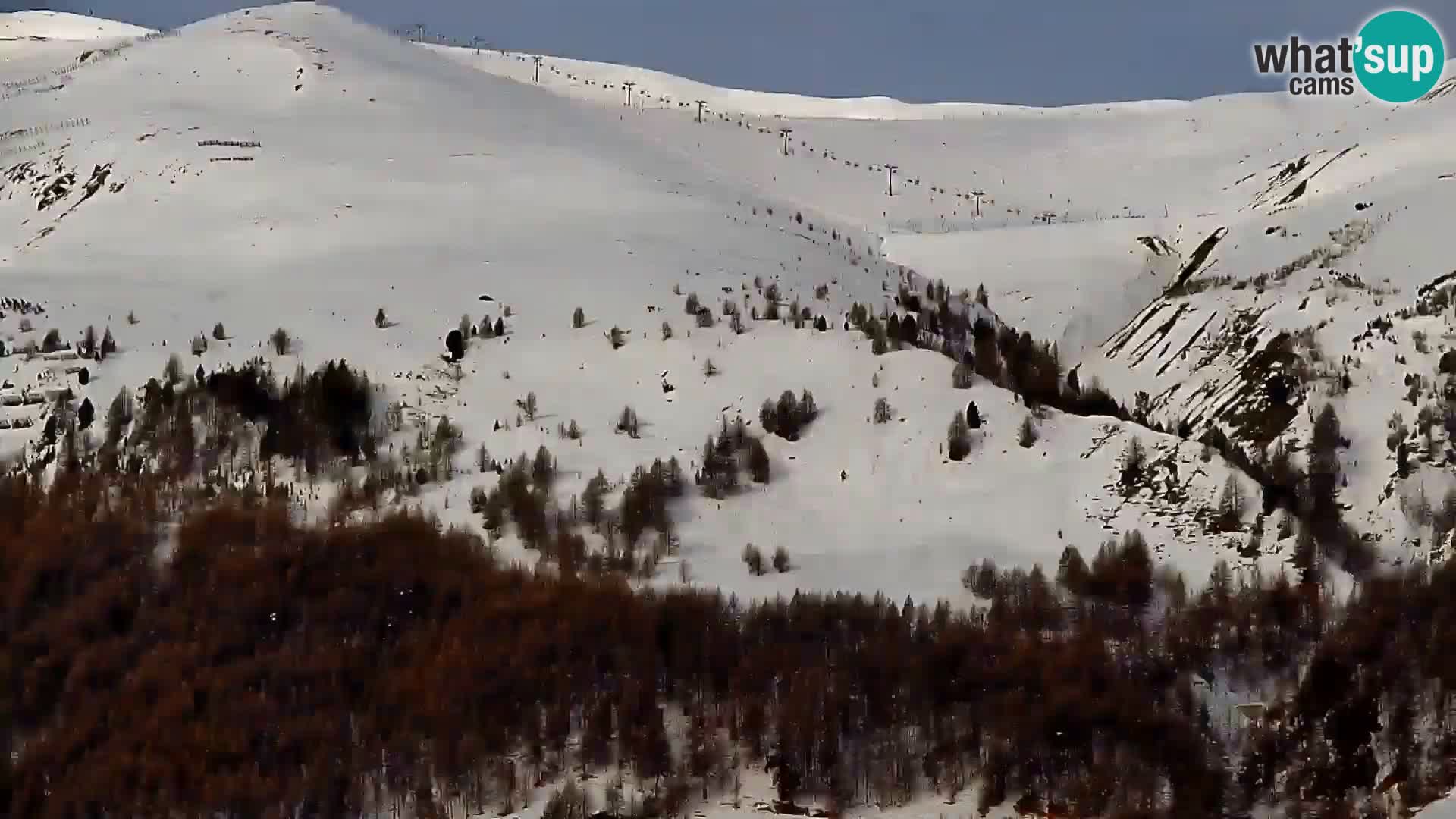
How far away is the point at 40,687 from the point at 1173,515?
26.0 ft

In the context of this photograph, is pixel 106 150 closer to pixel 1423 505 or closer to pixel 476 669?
pixel 476 669

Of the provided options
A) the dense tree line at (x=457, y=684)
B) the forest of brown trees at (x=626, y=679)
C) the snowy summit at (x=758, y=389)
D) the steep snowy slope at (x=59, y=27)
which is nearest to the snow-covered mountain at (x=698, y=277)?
the snowy summit at (x=758, y=389)

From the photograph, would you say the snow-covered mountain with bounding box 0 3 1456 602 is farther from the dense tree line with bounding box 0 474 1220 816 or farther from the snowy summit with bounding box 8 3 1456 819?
the dense tree line with bounding box 0 474 1220 816

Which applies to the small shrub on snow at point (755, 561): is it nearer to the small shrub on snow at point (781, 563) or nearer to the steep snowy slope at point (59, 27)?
the small shrub on snow at point (781, 563)

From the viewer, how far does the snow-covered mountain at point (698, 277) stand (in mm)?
10766

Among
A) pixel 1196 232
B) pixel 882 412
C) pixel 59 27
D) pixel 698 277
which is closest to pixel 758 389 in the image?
pixel 882 412

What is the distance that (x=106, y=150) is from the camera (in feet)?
76.2

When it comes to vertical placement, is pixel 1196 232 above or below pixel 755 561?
above

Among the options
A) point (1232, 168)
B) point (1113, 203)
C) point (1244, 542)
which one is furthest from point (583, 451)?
point (1232, 168)

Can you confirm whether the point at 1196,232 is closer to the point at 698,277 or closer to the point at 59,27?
the point at 698,277

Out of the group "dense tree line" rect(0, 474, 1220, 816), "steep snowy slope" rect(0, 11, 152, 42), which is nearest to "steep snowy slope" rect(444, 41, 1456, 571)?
"dense tree line" rect(0, 474, 1220, 816)

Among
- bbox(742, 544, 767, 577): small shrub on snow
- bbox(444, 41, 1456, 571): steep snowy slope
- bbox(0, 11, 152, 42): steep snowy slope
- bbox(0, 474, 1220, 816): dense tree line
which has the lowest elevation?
bbox(0, 474, 1220, 816): dense tree line

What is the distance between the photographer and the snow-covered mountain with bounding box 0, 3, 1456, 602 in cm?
1077

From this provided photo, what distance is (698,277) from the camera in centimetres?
1627
